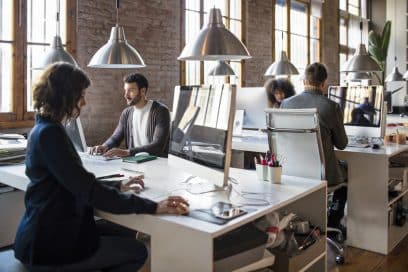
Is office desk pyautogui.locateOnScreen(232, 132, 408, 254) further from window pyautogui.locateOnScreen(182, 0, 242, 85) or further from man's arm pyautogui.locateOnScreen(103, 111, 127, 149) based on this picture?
window pyautogui.locateOnScreen(182, 0, 242, 85)

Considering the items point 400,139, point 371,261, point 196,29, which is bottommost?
point 371,261

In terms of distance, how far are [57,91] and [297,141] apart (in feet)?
5.19

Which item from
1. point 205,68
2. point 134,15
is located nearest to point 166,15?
point 134,15

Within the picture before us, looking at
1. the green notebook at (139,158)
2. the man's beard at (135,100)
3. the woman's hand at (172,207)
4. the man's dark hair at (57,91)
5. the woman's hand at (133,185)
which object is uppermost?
the man's beard at (135,100)

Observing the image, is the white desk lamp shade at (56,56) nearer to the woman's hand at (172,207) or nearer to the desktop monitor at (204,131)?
the desktop monitor at (204,131)

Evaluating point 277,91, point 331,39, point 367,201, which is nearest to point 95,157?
point 367,201

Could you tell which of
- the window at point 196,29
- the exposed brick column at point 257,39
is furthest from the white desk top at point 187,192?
the exposed brick column at point 257,39

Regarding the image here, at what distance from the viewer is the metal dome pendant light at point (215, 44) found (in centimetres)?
236

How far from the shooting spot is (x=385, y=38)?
10312 millimetres

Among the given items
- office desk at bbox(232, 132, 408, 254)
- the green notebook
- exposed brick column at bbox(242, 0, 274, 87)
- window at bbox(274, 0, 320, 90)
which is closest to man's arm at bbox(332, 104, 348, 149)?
office desk at bbox(232, 132, 408, 254)

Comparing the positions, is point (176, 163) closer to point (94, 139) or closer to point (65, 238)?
point (65, 238)

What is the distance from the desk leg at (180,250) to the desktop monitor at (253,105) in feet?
8.92

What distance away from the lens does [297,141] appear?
276 cm

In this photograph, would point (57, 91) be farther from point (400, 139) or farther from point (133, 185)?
point (400, 139)
